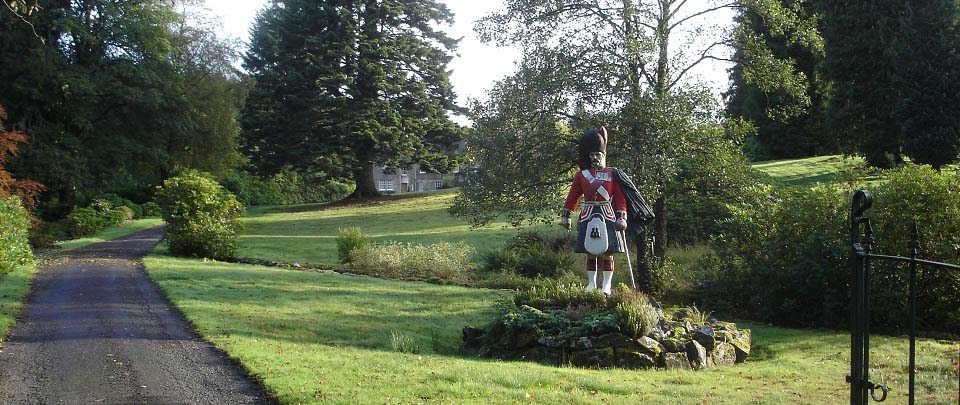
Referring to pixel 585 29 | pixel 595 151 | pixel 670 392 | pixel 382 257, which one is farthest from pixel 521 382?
pixel 382 257

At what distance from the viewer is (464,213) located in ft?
50.6

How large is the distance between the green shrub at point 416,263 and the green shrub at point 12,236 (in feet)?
26.8

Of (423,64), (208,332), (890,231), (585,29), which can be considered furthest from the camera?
(423,64)

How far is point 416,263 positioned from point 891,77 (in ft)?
74.9

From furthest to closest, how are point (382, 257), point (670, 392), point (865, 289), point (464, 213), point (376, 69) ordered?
point (376, 69)
point (382, 257)
point (464, 213)
point (670, 392)
point (865, 289)

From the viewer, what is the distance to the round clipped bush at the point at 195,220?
2058 centimetres

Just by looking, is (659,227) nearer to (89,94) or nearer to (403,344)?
(403,344)

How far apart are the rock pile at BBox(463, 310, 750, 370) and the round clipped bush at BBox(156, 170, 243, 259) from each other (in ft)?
44.3

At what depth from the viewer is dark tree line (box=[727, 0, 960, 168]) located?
27.3 m

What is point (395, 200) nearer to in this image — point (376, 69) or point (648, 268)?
point (376, 69)

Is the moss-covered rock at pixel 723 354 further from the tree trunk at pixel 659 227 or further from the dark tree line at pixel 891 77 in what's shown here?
the dark tree line at pixel 891 77

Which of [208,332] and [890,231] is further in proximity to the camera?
[890,231]

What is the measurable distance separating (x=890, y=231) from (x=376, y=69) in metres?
30.4

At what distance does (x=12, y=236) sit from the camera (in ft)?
53.2
